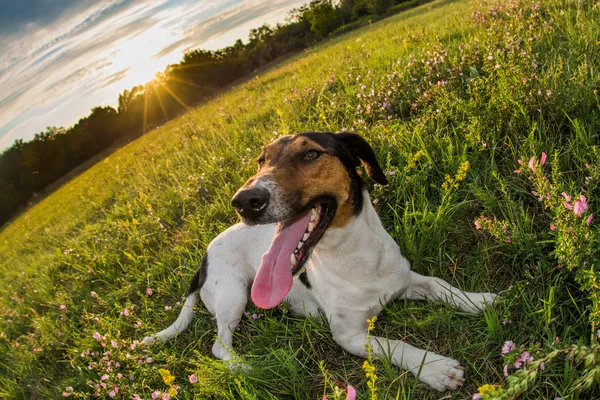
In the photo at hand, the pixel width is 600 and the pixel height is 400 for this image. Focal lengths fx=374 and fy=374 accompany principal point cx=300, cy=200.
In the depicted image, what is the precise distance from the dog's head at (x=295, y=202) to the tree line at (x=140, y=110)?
40254mm

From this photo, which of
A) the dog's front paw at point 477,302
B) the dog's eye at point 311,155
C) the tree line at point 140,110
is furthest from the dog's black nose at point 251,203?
the tree line at point 140,110

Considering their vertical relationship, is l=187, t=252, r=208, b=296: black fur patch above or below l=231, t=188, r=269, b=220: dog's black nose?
below

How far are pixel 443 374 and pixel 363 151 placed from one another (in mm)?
1855

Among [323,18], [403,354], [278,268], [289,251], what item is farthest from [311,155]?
[323,18]

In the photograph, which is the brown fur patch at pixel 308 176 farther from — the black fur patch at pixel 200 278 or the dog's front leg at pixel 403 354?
the black fur patch at pixel 200 278

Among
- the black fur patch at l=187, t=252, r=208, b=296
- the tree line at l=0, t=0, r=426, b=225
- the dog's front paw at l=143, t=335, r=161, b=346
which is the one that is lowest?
the dog's front paw at l=143, t=335, r=161, b=346

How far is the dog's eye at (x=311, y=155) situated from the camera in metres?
3.02

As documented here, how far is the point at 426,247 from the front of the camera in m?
3.48

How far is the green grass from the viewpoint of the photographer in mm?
2506

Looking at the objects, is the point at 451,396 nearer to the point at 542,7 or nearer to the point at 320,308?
the point at 320,308

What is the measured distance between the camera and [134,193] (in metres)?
8.97

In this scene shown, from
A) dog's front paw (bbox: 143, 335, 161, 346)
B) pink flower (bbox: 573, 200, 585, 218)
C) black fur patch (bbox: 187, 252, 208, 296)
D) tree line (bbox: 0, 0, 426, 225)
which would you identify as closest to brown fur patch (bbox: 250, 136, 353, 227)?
pink flower (bbox: 573, 200, 585, 218)

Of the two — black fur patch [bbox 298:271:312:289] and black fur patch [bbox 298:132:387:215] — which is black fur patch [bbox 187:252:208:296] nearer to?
black fur patch [bbox 298:271:312:289]

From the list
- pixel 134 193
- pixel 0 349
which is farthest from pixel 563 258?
pixel 134 193
